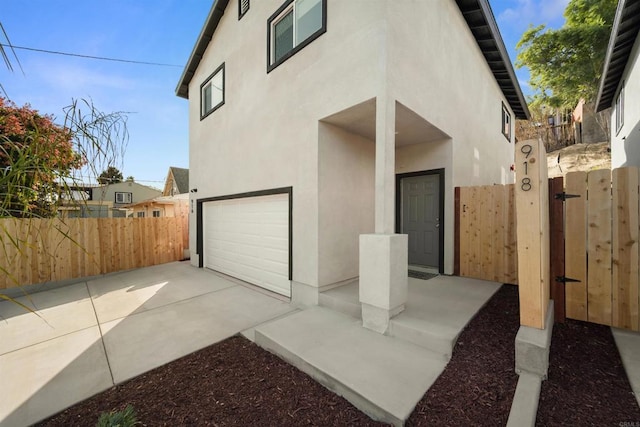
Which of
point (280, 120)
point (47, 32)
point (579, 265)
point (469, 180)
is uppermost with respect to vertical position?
point (47, 32)

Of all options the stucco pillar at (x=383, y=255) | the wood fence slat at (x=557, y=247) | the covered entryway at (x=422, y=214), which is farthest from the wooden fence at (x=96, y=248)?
the wood fence slat at (x=557, y=247)

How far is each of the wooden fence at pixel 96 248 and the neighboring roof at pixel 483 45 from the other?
4729 millimetres

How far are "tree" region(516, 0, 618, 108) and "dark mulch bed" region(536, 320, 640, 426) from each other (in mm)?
12270

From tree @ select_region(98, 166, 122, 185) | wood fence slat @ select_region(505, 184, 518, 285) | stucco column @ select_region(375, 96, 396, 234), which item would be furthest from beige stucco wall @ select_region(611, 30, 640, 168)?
tree @ select_region(98, 166, 122, 185)

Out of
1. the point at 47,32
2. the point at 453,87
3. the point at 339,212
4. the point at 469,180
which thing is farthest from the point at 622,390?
the point at 47,32

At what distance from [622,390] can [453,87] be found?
5.13 metres

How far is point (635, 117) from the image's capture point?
604 centimetres

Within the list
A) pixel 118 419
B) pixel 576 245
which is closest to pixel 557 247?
pixel 576 245

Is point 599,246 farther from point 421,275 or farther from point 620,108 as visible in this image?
point 620,108

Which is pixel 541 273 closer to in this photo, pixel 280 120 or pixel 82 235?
pixel 280 120

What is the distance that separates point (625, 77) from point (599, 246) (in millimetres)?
7270

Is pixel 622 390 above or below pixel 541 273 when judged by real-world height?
below

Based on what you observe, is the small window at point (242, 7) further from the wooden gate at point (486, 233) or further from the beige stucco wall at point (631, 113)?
the beige stucco wall at point (631, 113)

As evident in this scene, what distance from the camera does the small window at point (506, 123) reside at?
8.99 m
